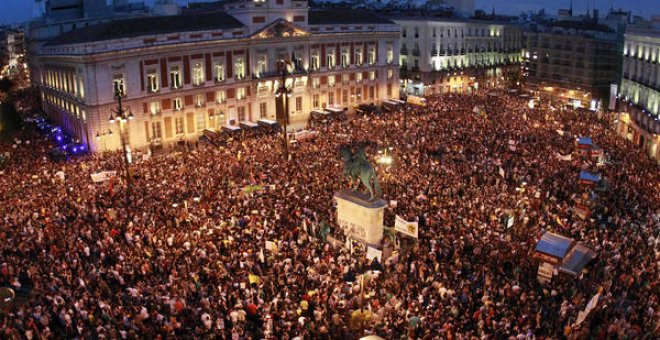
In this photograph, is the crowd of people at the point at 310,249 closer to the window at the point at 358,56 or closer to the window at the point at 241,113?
the window at the point at 241,113

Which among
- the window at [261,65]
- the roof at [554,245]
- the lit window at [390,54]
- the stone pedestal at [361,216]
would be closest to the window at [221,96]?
the window at [261,65]

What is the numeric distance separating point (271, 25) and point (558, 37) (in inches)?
1746

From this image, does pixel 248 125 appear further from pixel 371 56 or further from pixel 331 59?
pixel 371 56

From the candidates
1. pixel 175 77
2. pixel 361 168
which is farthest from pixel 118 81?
pixel 361 168

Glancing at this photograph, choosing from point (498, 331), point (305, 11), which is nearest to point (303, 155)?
point (498, 331)

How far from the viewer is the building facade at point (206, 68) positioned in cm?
4462

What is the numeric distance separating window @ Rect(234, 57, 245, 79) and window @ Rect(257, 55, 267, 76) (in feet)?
5.62

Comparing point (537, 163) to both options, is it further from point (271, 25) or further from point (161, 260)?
point (271, 25)

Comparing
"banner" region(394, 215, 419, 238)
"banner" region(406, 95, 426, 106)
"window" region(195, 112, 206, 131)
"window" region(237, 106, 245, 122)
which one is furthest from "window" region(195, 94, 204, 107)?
"banner" region(394, 215, 419, 238)

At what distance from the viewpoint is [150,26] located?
159 feet

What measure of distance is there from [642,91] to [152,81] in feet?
135

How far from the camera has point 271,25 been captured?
54.8m

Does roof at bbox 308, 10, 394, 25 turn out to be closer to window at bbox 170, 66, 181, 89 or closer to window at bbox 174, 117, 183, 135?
window at bbox 170, 66, 181, 89

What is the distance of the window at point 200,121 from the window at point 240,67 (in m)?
5.36
